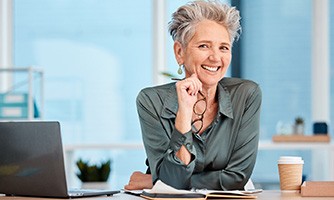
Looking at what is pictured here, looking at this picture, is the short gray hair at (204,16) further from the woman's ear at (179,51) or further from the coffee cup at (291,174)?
the coffee cup at (291,174)

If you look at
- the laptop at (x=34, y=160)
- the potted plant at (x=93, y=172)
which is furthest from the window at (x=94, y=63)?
the laptop at (x=34, y=160)

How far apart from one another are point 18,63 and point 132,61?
96 centimetres

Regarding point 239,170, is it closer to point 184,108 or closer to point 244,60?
point 184,108

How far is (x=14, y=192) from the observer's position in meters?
2.56

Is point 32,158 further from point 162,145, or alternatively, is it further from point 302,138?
point 302,138

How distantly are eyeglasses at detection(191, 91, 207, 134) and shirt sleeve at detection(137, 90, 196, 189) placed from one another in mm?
95

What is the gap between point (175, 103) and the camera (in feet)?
9.45

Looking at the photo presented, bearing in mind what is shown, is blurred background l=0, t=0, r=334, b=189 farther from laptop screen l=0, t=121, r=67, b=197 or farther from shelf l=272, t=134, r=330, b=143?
laptop screen l=0, t=121, r=67, b=197

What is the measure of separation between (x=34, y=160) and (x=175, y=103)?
65 cm

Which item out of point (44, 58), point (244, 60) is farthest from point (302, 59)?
point (44, 58)

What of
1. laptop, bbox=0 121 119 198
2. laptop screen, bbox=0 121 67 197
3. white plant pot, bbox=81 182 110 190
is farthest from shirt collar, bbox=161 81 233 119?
white plant pot, bbox=81 182 110 190

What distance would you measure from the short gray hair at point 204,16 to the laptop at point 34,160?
2.36 ft

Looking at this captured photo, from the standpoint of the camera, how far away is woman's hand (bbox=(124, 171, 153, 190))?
111 inches

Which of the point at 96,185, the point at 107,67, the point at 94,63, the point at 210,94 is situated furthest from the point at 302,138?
the point at 210,94
